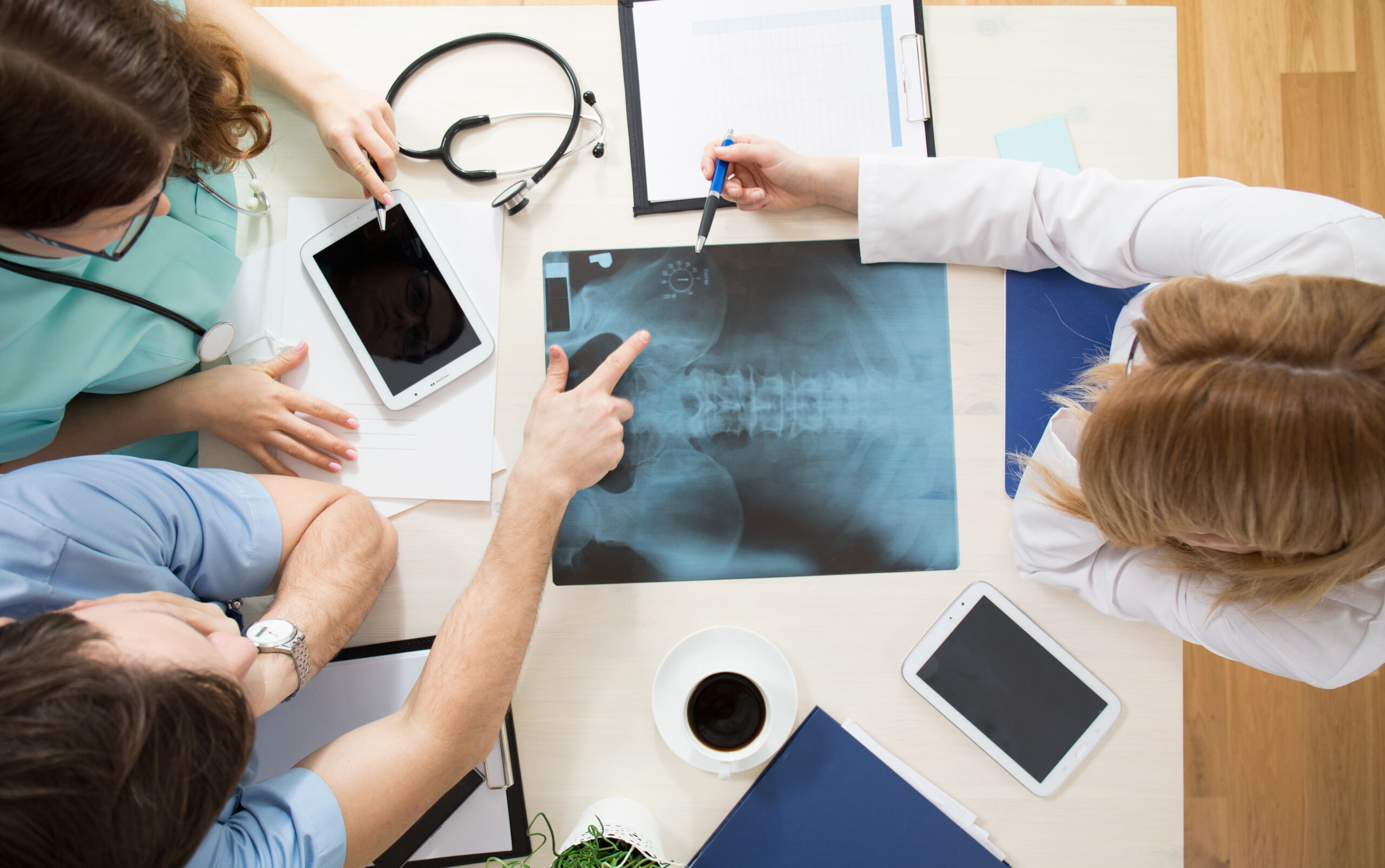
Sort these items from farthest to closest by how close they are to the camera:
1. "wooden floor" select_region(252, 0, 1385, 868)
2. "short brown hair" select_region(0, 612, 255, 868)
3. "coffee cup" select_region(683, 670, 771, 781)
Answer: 1. "wooden floor" select_region(252, 0, 1385, 868)
2. "coffee cup" select_region(683, 670, 771, 781)
3. "short brown hair" select_region(0, 612, 255, 868)

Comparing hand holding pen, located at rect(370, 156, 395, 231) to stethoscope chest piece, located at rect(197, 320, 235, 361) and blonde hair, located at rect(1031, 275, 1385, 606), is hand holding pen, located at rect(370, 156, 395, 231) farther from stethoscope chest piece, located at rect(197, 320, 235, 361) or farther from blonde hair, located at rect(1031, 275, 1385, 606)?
blonde hair, located at rect(1031, 275, 1385, 606)

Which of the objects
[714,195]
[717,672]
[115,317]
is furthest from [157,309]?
[717,672]

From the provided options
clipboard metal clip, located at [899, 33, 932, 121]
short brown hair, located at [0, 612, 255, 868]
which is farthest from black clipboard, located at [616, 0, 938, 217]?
short brown hair, located at [0, 612, 255, 868]

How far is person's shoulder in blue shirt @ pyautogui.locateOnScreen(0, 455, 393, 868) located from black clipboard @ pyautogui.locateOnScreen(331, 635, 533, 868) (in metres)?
0.08

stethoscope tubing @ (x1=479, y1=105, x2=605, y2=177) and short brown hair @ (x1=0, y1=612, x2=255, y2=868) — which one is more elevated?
stethoscope tubing @ (x1=479, y1=105, x2=605, y2=177)

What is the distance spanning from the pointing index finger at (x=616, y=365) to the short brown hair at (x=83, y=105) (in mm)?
434

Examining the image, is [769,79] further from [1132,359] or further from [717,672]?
[717,672]

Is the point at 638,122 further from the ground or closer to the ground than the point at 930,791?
further from the ground

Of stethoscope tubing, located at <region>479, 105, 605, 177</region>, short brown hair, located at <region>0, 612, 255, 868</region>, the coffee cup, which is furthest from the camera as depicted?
stethoscope tubing, located at <region>479, 105, 605, 177</region>

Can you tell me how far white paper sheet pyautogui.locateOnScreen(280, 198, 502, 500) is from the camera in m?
0.85

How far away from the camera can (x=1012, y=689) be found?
812 mm

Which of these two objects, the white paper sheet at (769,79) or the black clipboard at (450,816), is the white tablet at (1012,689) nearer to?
the black clipboard at (450,816)

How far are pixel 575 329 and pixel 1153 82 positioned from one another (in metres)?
0.78

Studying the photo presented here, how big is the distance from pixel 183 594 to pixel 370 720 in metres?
0.24
